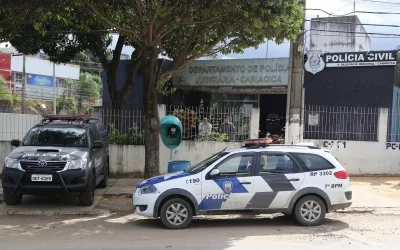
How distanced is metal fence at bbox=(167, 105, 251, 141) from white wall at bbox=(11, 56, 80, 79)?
134 ft

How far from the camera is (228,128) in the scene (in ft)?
48.0

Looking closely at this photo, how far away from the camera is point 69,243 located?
23.1 ft

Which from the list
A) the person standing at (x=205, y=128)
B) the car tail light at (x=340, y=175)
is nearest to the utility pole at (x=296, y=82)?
the person standing at (x=205, y=128)

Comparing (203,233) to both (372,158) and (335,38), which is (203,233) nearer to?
(372,158)

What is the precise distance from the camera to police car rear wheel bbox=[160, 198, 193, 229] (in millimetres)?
8000

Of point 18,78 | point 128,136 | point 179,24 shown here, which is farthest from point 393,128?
point 18,78

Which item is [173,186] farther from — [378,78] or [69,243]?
[378,78]

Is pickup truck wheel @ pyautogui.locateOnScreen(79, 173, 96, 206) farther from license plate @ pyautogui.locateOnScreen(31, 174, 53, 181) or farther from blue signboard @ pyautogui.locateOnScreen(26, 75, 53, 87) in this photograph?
blue signboard @ pyautogui.locateOnScreen(26, 75, 53, 87)

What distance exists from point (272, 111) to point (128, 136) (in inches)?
386

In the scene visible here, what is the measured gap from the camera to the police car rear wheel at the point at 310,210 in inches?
322

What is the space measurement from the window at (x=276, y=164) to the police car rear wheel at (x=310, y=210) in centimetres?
61

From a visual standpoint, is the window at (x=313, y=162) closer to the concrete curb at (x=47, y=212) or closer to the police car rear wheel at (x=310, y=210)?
the police car rear wheel at (x=310, y=210)

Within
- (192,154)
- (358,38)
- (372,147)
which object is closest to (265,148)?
(192,154)

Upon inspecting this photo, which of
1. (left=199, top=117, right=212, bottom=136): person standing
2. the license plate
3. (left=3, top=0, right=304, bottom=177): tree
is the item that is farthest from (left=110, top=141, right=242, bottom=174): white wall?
the license plate
